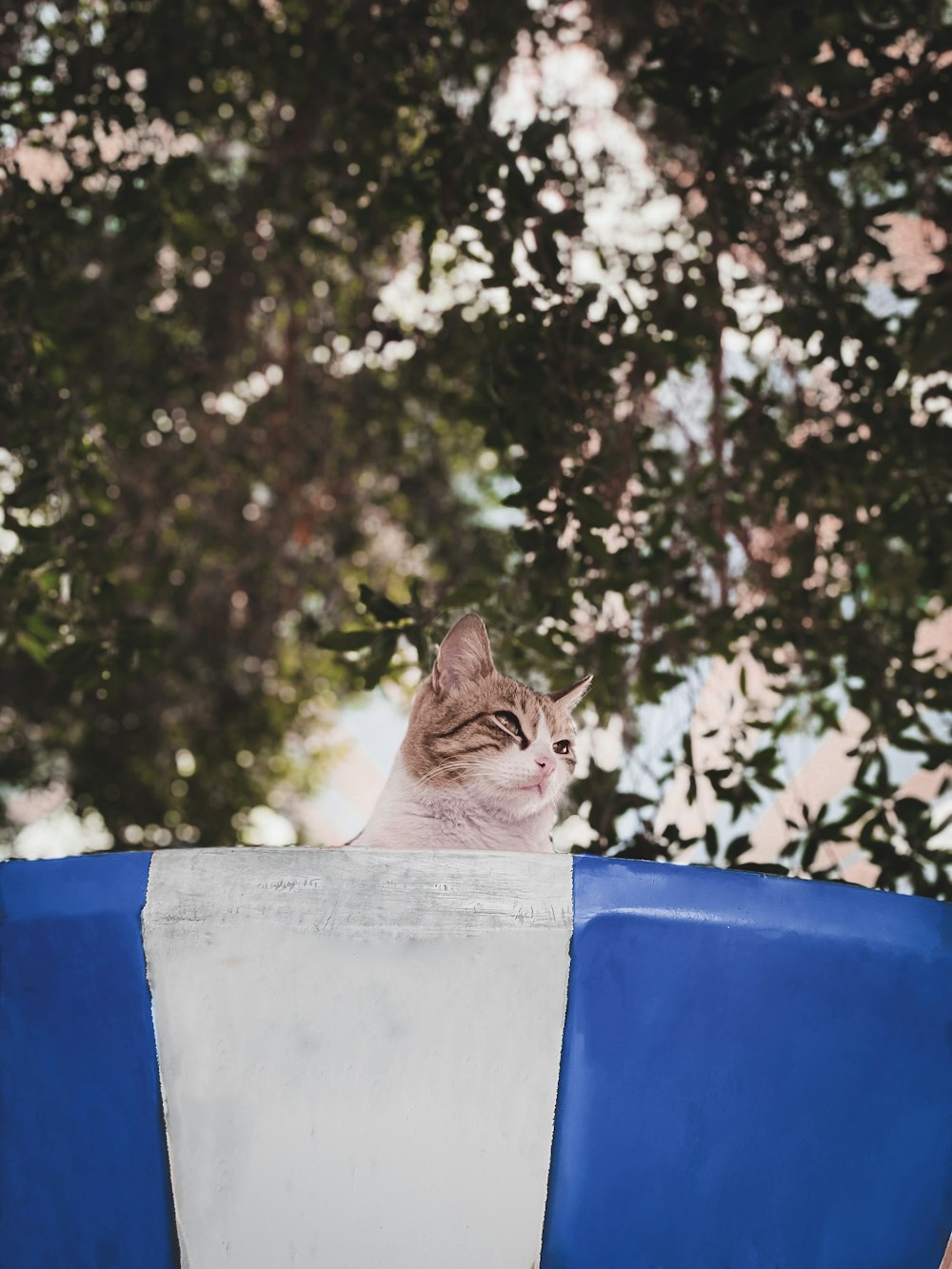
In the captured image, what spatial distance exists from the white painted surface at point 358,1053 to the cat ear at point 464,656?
0.81 m

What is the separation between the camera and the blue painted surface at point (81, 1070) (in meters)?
0.78

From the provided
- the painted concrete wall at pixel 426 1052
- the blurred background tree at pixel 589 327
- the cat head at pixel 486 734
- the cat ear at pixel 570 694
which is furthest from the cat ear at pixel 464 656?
the painted concrete wall at pixel 426 1052

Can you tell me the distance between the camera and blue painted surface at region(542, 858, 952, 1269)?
786mm

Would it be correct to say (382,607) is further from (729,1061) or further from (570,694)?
(729,1061)

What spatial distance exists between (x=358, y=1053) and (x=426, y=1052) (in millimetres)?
46

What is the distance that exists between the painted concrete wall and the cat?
0.61 m

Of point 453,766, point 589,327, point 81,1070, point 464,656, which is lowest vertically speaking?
point 81,1070

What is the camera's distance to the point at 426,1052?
78 cm

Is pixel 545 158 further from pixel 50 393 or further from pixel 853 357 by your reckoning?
pixel 50 393

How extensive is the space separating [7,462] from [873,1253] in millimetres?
2659

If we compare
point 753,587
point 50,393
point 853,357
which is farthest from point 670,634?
point 50,393

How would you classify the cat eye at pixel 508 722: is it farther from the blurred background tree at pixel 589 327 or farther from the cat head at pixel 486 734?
the blurred background tree at pixel 589 327

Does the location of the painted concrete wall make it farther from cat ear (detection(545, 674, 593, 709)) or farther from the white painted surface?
cat ear (detection(545, 674, 593, 709))

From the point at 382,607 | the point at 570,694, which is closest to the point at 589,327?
the point at 382,607
